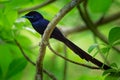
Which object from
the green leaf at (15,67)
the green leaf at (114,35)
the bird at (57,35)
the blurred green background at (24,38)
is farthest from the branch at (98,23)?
the green leaf at (114,35)

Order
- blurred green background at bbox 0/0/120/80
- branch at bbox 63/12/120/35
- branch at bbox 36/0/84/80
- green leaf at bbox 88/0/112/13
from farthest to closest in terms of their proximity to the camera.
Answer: branch at bbox 63/12/120/35
green leaf at bbox 88/0/112/13
blurred green background at bbox 0/0/120/80
branch at bbox 36/0/84/80

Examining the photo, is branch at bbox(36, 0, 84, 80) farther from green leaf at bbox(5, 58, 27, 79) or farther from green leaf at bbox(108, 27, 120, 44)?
green leaf at bbox(5, 58, 27, 79)

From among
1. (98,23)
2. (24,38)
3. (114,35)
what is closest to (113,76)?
(114,35)

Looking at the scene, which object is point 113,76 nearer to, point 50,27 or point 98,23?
point 50,27

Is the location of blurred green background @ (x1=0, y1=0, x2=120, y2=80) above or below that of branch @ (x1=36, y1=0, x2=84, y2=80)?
below

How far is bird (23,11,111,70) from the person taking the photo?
0.83 m

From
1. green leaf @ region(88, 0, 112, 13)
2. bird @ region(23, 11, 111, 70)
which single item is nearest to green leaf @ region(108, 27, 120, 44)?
bird @ region(23, 11, 111, 70)

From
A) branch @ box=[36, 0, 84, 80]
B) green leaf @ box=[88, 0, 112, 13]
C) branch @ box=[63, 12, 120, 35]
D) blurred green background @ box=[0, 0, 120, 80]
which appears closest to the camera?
branch @ box=[36, 0, 84, 80]

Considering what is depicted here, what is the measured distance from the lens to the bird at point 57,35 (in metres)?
0.83

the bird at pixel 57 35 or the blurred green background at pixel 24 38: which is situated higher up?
the bird at pixel 57 35

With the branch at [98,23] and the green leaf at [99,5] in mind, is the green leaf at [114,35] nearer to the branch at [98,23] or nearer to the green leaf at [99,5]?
the green leaf at [99,5]

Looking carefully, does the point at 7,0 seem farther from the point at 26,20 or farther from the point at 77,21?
the point at 77,21

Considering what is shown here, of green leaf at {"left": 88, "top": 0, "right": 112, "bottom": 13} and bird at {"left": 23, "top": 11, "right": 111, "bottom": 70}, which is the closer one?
bird at {"left": 23, "top": 11, "right": 111, "bottom": 70}

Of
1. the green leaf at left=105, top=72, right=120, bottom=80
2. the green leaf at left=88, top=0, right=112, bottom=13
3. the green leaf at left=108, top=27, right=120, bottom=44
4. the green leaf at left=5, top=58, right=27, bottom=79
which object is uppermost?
the green leaf at left=108, top=27, right=120, bottom=44
